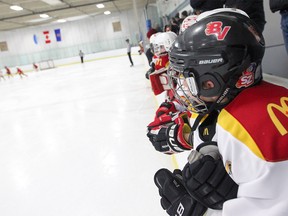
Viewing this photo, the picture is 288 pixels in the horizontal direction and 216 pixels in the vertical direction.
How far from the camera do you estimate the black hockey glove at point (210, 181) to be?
0.66 metres

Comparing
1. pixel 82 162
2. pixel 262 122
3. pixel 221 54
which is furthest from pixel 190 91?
pixel 82 162

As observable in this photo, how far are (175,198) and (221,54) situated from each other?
1.44ft

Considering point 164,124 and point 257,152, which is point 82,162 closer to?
point 164,124

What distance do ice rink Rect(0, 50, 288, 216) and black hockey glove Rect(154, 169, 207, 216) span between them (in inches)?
18.8

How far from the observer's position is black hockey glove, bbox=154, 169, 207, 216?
763 mm

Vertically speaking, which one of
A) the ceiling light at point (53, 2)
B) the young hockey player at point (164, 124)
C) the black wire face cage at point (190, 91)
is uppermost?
the ceiling light at point (53, 2)

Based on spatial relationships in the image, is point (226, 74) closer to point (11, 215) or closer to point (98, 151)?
point (11, 215)

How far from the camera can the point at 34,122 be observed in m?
4.41

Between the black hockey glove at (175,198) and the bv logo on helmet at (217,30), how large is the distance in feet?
1.49

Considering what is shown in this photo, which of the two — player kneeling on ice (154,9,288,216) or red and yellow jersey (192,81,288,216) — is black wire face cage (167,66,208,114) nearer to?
player kneeling on ice (154,9,288,216)

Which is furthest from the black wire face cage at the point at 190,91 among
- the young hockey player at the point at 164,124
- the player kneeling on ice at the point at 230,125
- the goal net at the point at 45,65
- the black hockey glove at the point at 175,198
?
the goal net at the point at 45,65

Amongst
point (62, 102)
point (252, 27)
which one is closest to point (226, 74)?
point (252, 27)

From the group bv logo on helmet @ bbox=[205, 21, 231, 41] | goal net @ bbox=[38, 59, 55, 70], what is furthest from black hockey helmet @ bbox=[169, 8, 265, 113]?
goal net @ bbox=[38, 59, 55, 70]

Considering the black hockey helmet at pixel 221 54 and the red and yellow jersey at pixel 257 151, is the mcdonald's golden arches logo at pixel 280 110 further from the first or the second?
the black hockey helmet at pixel 221 54
